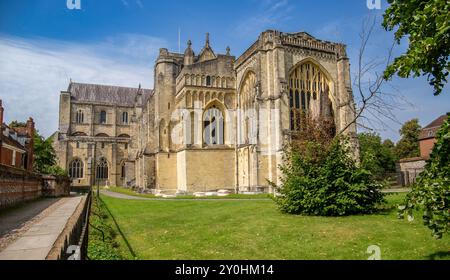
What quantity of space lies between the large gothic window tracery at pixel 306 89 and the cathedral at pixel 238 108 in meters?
0.09

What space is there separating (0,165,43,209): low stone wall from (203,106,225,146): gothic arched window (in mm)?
16105

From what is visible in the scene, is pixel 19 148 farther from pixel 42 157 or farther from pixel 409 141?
pixel 409 141

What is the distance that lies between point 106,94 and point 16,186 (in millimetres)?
57133

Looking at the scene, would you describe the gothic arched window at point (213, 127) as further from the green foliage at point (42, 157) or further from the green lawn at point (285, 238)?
the green lawn at point (285, 238)

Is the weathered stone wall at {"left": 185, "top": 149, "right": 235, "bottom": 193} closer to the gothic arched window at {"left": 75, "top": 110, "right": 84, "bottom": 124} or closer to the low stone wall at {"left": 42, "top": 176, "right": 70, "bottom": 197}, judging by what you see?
the low stone wall at {"left": 42, "top": 176, "right": 70, "bottom": 197}

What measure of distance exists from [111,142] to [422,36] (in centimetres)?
6283

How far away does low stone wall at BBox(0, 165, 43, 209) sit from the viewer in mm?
14555

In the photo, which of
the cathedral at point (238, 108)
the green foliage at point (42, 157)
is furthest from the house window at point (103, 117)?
the cathedral at point (238, 108)

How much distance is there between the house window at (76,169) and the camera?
59094 millimetres

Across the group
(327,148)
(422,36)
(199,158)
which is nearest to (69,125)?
(199,158)

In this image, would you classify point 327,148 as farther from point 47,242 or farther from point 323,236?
point 47,242

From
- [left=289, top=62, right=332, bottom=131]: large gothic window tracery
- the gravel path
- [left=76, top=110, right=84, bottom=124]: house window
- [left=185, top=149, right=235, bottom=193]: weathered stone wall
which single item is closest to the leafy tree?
[left=289, top=62, right=332, bottom=131]: large gothic window tracery

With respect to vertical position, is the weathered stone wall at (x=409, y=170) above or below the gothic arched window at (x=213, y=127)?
below

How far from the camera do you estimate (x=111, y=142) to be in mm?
62969
